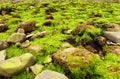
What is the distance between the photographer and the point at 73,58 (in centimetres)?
603

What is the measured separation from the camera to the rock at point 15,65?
6062 mm

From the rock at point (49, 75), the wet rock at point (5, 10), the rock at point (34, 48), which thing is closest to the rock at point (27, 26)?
the rock at point (34, 48)

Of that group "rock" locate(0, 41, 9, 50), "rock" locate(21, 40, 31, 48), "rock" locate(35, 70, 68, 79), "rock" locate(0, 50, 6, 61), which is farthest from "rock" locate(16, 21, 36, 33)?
"rock" locate(35, 70, 68, 79)

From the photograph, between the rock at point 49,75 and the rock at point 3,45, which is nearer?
the rock at point 49,75

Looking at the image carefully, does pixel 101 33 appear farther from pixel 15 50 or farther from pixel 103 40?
pixel 15 50

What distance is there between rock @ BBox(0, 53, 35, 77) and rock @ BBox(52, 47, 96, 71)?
64 centimetres

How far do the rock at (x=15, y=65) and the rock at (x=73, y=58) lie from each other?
64 cm

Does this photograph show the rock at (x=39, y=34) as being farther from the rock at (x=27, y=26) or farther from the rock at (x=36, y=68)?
the rock at (x=36, y=68)

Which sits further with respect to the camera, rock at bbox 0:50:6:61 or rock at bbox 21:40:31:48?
rock at bbox 21:40:31:48

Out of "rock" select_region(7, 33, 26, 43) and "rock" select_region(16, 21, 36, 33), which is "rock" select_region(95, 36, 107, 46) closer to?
"rock" select_region(7, 33, 26, 43)

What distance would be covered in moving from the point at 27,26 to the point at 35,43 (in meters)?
1.34

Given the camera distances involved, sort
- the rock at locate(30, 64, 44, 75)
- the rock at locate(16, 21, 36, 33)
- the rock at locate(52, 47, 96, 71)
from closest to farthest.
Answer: the rock at locate(52, 47, 96, 71) < the rock at locate(30, 64, 44, 75) < the rock at locate(16, 21, 36, 33)

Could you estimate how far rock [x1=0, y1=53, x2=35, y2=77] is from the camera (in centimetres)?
606

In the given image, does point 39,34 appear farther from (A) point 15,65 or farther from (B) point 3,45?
(A) point 15,65
